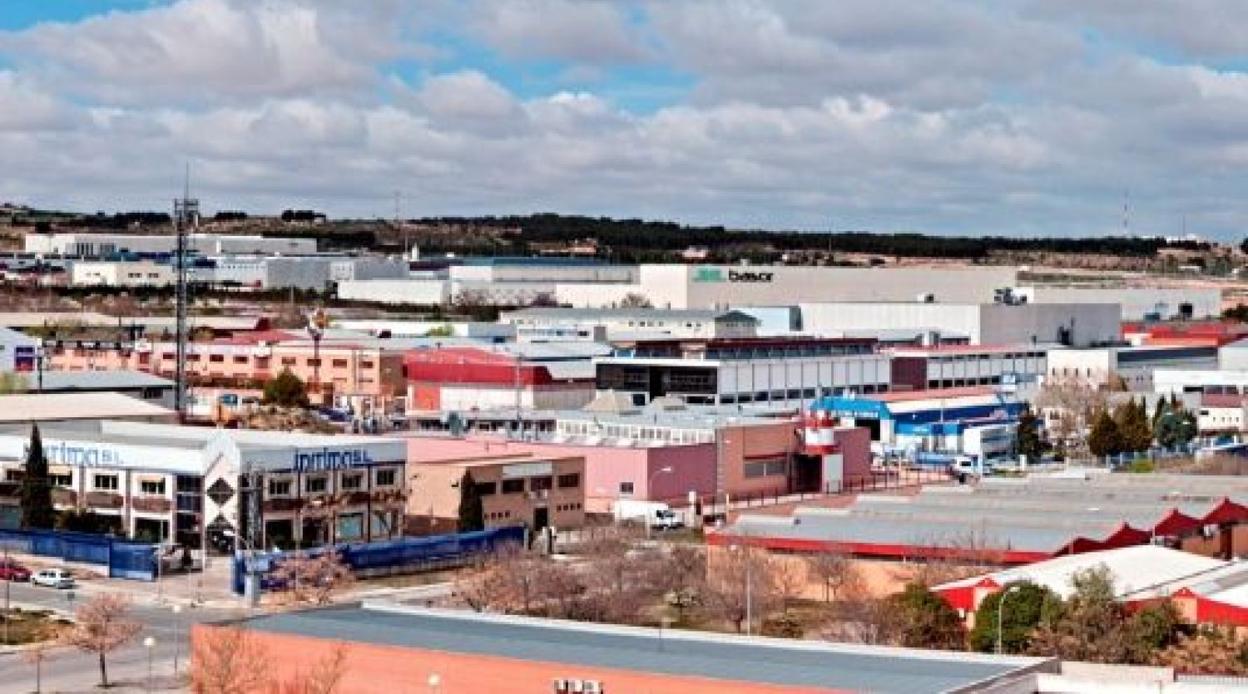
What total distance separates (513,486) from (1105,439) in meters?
25.5

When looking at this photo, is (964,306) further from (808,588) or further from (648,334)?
(808,588)

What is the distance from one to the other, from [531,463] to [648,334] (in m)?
43.9

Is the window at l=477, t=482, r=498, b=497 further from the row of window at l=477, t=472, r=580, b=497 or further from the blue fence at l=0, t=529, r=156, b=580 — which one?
the blue fence at l=0, t=529, r=156, b=580

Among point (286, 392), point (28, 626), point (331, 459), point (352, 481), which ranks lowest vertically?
point (28, 626)

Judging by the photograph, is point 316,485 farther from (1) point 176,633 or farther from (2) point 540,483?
(1) point 176,633

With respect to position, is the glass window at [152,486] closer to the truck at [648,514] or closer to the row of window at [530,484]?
the row of window at [530,484]

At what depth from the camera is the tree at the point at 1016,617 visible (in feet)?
100

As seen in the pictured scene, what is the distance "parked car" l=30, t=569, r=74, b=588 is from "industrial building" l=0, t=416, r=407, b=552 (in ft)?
11.7

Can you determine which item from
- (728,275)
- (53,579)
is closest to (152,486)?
(53,579)

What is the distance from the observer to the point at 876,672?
23078mm

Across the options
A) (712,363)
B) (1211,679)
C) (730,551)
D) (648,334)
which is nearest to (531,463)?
(730,551)

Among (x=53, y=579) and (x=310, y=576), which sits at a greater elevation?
(x=310, y=576)

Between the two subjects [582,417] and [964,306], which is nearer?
[582,417]

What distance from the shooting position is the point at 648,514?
5041 centimetres
